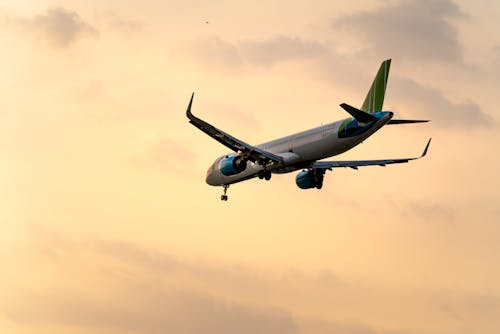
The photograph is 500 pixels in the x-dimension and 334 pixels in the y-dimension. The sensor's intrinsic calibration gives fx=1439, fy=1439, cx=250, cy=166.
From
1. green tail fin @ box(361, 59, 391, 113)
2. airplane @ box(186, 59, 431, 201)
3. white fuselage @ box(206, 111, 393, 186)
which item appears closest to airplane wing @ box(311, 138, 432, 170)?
airplane @ box(186, 59, 431, 201)

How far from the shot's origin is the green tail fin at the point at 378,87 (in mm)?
133125

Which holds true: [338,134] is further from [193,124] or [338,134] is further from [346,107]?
[193,124]

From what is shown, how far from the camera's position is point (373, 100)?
133250 mm

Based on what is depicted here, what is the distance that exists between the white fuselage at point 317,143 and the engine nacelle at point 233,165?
109 cm

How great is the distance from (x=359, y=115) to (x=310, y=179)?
1597 centimetres

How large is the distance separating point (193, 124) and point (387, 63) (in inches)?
787

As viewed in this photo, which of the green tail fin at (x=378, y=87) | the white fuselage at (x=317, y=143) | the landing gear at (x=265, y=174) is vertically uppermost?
the green tail fin at (x=378, y=87)

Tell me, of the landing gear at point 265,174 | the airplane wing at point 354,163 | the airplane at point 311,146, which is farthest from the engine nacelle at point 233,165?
the airplane wing at point 354,163

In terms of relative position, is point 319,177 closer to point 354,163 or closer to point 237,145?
point 354,163

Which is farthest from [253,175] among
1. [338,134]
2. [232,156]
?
[338,134]

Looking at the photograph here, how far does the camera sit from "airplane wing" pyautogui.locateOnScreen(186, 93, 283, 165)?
5002 inches

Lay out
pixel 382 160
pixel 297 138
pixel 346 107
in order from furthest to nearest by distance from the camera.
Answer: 1. pixel 382 160
2. pixel 297 138
3. pixel 346 107

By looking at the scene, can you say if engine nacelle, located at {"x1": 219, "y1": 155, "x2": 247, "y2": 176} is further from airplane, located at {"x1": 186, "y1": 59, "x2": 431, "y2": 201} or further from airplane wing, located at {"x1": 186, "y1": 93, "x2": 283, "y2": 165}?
airplane wing, located at {"x1": 186, "y1": 93, "x2": 283, "y2": 165}

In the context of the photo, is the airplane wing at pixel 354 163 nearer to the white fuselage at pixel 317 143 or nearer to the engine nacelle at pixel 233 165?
the white fuselage at pixel 317 143
